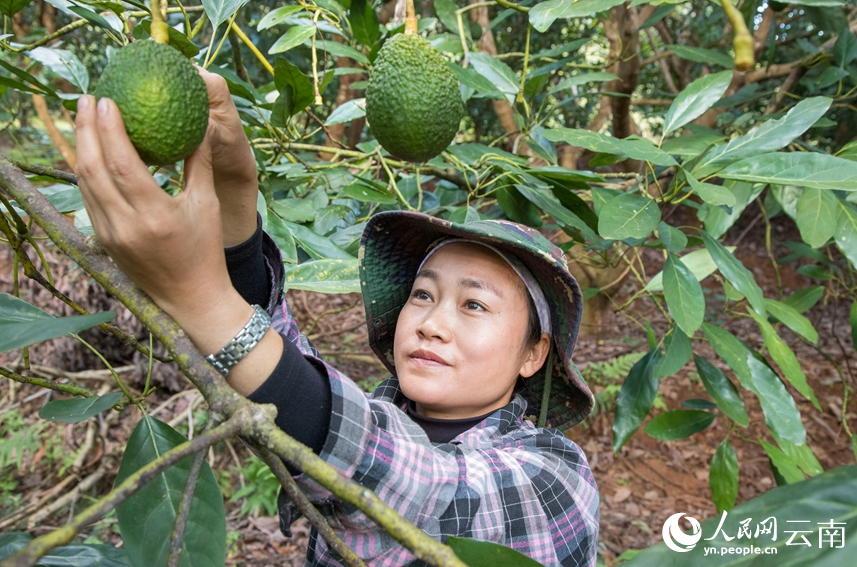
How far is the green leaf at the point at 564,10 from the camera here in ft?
3.70

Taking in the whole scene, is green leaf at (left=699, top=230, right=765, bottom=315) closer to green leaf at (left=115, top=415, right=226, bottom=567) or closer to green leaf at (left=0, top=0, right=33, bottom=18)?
green leaf at (left=115, top=415, right=226, bottom=567)

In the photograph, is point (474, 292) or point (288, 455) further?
point (474, 292)

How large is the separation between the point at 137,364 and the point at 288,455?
10.5 feet

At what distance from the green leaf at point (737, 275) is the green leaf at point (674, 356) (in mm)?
282

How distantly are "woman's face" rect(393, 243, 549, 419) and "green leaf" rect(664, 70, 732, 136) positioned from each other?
561mm

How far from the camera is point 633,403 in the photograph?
1.80 m

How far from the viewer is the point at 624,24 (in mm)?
Answer: 2363

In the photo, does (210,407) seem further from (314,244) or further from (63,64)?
(63,64)

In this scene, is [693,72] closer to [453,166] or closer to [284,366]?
[453,166]

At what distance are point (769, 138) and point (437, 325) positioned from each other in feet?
2.62

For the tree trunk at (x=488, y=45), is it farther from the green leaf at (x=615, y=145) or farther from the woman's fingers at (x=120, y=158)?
the woman's fingers at (x=120, y=158)

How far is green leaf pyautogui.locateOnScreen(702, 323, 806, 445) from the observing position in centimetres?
150

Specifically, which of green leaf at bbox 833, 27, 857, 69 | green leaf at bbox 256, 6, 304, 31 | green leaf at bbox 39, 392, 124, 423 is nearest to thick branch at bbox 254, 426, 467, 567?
green leaf at bbox 39, 392, 124, 423

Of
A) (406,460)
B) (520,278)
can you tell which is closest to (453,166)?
(520,278)
